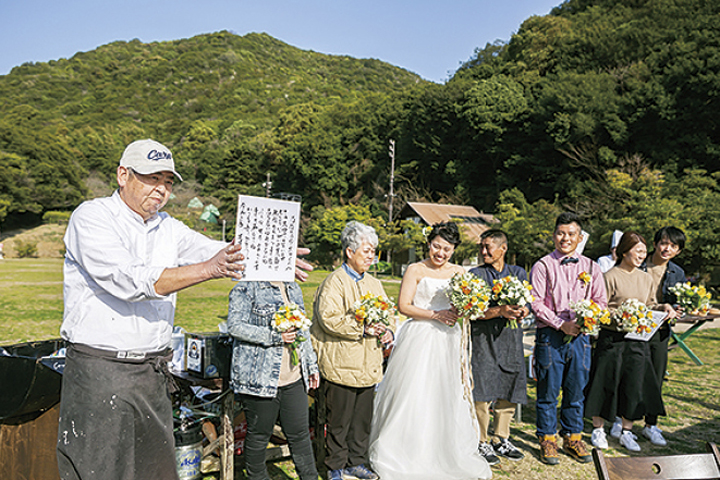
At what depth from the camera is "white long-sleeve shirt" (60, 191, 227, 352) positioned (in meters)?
2.08

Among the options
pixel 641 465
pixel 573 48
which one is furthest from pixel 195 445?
pixel 573 48

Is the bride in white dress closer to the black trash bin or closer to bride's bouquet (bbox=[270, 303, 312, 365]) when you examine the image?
bride's bouquet (bbox=[270, 303, 312, 365])

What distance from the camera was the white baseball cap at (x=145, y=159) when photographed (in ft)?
7.56

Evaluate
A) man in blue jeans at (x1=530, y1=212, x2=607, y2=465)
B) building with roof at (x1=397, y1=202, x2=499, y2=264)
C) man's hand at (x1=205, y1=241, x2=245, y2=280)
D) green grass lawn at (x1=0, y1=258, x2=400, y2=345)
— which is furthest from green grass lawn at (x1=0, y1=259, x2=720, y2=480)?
building with roof at (x1=397, y1=202, x2=499, y2=264)

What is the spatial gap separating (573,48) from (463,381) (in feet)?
131

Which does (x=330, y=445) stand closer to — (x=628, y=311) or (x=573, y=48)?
(x=628, y=311)

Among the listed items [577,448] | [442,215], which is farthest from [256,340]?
[442,215]

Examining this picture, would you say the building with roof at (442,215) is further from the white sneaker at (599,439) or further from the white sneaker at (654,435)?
the white sneaker at (599,439)

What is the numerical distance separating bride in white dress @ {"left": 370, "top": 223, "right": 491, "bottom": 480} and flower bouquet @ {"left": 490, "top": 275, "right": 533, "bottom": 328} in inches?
16.1

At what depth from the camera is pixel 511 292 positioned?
4.34 m

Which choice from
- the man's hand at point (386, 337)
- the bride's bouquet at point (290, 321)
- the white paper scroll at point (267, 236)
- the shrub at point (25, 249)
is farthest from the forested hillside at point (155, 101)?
the white paper scroll at point (267, 236)

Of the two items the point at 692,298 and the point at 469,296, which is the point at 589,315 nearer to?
the point at 469,296

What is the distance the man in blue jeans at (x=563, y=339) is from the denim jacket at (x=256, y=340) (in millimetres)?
2471

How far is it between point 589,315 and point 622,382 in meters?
1.31
